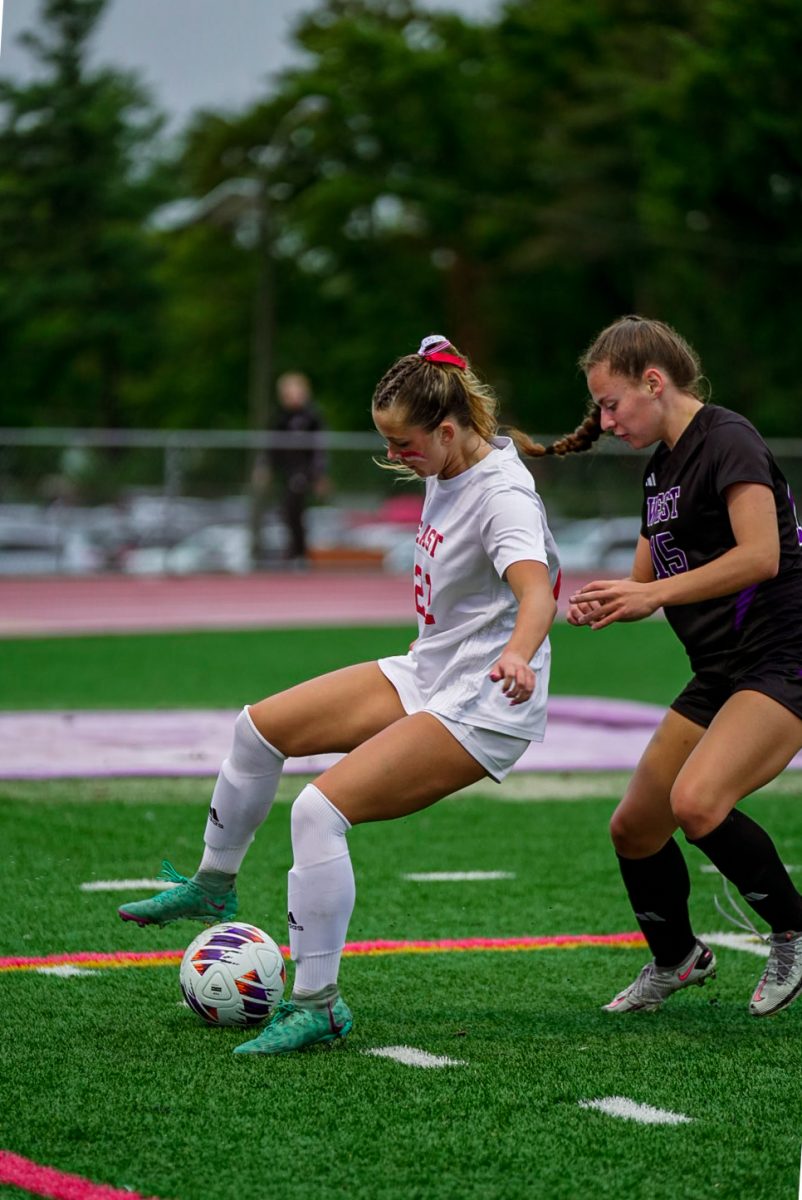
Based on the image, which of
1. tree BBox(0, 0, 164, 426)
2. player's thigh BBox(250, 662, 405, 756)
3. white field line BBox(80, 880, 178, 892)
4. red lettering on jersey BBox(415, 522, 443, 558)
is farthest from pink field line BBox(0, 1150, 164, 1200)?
tree BBox(0, 0, 164, 426)

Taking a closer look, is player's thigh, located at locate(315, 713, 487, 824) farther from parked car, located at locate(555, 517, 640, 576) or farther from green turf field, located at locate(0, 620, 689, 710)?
parked car, located at locate(555, 517, 640, 576)

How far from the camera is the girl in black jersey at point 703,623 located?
454 cm

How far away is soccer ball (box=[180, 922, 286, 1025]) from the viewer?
15.2 feet

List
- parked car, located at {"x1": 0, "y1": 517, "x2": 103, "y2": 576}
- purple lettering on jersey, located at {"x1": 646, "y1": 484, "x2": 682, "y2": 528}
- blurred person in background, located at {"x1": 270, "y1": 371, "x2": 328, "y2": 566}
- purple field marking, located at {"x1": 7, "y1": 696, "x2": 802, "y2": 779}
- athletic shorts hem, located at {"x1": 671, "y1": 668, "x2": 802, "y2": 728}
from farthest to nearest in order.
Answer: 1. blurred person in background, located at {"x1": 270, "y1": 371, "x2": 328, "y2": 566}
2. parked car, located at {"x1": 0, "y1": 517, "x2": 103, "y2": 576}
3. purple field marking, located at {"x1": 7, "y1": 696, "x2": 802, "y2": 779}
4. purple lettering on jersey, located at {"x1": 646, "y1": 484, "x2": 682, "y2": 528}
5. athletic shorts hem, located at {"x1": 671, "y1": 668, "x2": 802, "y2": 728}

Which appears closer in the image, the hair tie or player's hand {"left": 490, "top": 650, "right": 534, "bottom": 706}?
player's hand {"left": 490, "top": 650, "right": 534, "bottom": 706}

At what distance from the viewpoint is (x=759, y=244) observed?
38.1 m

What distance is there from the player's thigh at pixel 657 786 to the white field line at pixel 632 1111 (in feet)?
3.30

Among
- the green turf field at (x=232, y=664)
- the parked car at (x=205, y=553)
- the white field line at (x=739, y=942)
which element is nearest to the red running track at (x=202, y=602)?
the parked car at (x=205, y=553)

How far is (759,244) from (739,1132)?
36047 mm

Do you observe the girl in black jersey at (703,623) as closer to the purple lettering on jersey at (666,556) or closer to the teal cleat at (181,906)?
the purple lettering on jersey at (666,556)

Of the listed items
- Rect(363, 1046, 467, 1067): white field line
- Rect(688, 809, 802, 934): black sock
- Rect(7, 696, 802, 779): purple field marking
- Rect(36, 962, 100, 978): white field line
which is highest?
Rect(688, 809, 802, 934): black sock

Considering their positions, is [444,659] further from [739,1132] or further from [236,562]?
[236,562]

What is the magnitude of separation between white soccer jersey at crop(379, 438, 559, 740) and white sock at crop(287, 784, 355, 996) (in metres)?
0.42

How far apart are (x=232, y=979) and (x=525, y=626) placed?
1220 mm
